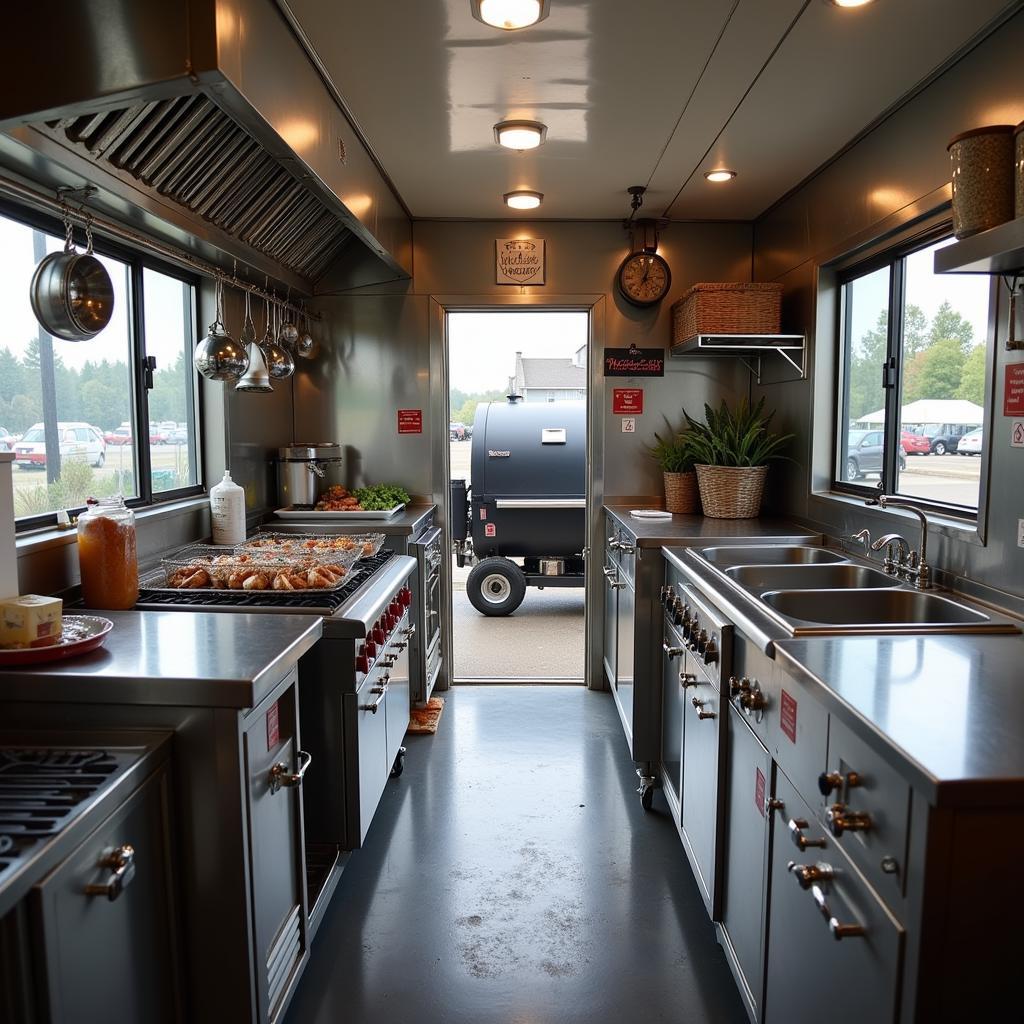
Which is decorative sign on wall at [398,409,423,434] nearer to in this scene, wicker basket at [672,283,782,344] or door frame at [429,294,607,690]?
door frame at [429,294,607,690]

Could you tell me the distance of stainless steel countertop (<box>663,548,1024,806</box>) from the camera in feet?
3.59

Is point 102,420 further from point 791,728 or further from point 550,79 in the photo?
point 791,728

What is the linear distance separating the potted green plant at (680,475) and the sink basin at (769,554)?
37.3 inches

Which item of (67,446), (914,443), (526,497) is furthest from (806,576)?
(526,497)

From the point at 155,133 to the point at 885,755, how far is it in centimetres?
230

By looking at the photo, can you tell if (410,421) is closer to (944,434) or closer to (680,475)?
(680,475)

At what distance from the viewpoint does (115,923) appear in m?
1.34

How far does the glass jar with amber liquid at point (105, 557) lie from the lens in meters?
2.17

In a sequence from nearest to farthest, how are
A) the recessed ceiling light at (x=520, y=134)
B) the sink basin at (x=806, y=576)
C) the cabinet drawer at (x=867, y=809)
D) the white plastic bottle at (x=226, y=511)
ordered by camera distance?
the cabinet drawer at (x=867, y=809)
the sink basin at (x=806, y=576)
the recessed ceiling light at (x=520, y=134)
the white plastic bottle at (x=226, y=511)

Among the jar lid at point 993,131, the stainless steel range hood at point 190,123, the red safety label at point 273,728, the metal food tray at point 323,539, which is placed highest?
the stainless steel range hood at point 190,123

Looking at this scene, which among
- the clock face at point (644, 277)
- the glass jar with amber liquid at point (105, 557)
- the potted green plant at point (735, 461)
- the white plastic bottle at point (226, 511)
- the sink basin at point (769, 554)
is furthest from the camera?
the clock face at point (644, 277)

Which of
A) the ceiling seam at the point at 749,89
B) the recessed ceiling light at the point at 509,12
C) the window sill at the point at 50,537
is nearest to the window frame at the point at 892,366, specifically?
the ceiling seam at the point at 749,89

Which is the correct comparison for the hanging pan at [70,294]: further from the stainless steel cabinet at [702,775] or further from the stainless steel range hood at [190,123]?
the stainless steel cabinet at [702,775]

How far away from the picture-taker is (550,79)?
8.21 feet
